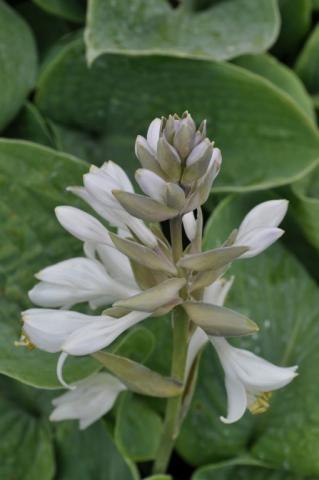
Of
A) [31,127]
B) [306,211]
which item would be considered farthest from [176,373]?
[31,127]

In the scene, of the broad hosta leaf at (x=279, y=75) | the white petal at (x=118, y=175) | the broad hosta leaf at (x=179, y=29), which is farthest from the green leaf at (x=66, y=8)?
the white petal at (x=118, y=175)

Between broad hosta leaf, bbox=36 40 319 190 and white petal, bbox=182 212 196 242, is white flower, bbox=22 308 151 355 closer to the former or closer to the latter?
white petal, bbox=182 212 196 242

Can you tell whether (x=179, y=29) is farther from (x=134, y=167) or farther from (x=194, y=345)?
(x=194, y=345)

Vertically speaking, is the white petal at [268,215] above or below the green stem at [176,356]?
above

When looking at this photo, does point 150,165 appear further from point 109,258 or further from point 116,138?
point 116,138

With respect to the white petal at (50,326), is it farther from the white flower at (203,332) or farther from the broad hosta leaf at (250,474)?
the broad hosta leaf at (250,474)

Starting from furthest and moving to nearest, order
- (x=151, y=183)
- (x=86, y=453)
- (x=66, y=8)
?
(x=66, y=8), (x=86, y=453), (x=151, y=183)
